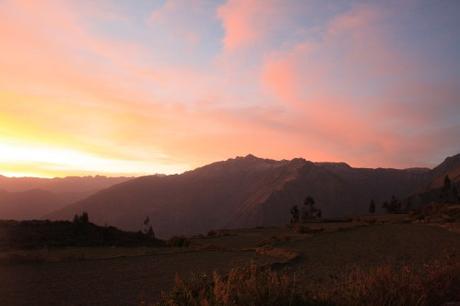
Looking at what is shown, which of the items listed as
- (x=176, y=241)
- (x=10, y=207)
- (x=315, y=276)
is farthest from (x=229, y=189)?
(x=315, y=276)

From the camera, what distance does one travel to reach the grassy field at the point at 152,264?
18094mm

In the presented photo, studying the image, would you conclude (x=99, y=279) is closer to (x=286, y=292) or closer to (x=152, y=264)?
(x=152, y=264)

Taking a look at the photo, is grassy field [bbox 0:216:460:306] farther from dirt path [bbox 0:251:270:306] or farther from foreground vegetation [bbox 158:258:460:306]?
foreground vegetation [bbox 158:258:460:306]

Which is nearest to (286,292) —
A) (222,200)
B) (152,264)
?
(152,264)

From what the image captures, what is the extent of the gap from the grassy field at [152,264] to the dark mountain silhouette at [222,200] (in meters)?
112

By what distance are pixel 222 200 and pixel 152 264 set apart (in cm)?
15489

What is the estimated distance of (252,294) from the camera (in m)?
9.25

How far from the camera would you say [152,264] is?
27219 millimetres

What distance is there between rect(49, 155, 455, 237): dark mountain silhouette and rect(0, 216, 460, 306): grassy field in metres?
112

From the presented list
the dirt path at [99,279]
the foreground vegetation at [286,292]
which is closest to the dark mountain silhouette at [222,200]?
the dirt path at [99,279]

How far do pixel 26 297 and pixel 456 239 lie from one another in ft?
98.0

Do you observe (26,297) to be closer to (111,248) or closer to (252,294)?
(252,294)

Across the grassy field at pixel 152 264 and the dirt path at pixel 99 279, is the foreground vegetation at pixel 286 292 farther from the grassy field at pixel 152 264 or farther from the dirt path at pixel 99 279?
the dirt path at pixel 99 279

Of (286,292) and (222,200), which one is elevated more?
(222,200)
